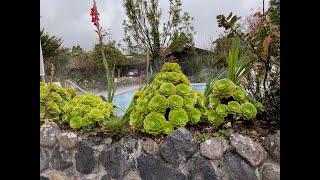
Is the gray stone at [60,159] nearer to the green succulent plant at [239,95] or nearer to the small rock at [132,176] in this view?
the small rock at [132,176]

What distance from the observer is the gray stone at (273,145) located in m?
2.41

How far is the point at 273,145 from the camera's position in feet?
7.93

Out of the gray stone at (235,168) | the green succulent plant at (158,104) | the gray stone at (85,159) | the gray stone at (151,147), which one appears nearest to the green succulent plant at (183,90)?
the green succulent plant at (158,104)

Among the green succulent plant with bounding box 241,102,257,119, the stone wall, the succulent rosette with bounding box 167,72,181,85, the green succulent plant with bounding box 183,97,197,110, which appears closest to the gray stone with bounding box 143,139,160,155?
the stone wall

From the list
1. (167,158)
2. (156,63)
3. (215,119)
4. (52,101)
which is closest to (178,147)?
(167,158)

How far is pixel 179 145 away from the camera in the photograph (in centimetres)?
251

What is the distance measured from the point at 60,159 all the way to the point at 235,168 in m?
1.20

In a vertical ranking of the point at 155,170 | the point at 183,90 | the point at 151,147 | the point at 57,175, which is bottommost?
the point at 57,175

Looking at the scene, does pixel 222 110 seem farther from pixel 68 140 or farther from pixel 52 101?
pixel 52 101

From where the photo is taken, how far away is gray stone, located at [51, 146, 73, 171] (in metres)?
2.83

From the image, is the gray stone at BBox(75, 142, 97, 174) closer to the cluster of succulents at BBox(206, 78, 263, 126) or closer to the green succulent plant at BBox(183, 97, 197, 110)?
the green succulent plant at BBox(183, 97, 197, 110)

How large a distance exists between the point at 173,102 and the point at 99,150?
1.91ft
